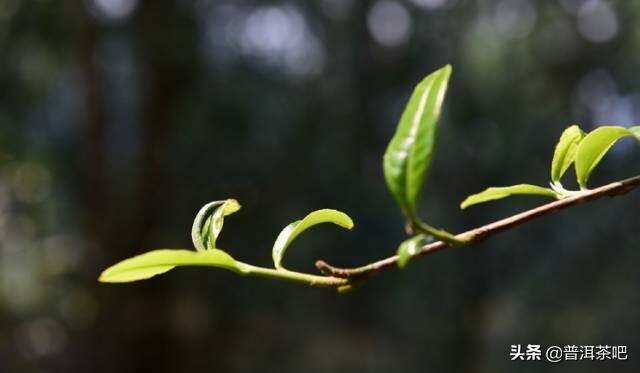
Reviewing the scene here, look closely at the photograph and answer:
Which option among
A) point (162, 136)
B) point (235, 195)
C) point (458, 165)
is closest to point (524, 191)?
point (235, 195)

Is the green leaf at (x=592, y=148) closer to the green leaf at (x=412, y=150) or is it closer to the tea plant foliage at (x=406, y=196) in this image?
the tea plant foliage at (x=406, y=196)

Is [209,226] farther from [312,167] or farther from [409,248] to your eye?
[312,167]

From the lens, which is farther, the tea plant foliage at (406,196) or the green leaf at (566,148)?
the green leaf at (566,148)

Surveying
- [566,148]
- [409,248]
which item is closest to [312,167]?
[566,148]

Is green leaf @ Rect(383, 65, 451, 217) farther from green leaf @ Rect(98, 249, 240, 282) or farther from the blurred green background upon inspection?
the blurred green background

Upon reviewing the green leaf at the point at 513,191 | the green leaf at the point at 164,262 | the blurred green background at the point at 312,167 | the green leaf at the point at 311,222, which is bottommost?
the green leaf at the point at 164,262

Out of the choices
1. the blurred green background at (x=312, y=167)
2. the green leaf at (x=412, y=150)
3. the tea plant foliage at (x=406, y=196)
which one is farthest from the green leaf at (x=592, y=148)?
the blurred green background at (x=312, y=167)

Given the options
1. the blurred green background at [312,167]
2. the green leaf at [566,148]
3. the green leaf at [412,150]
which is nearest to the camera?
the green leaf at [412,150]

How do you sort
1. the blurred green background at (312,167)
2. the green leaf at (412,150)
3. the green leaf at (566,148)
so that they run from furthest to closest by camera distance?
the blurred green background at (312,167)
the green leaf at (566,148)
the green leaf at (412,150)
